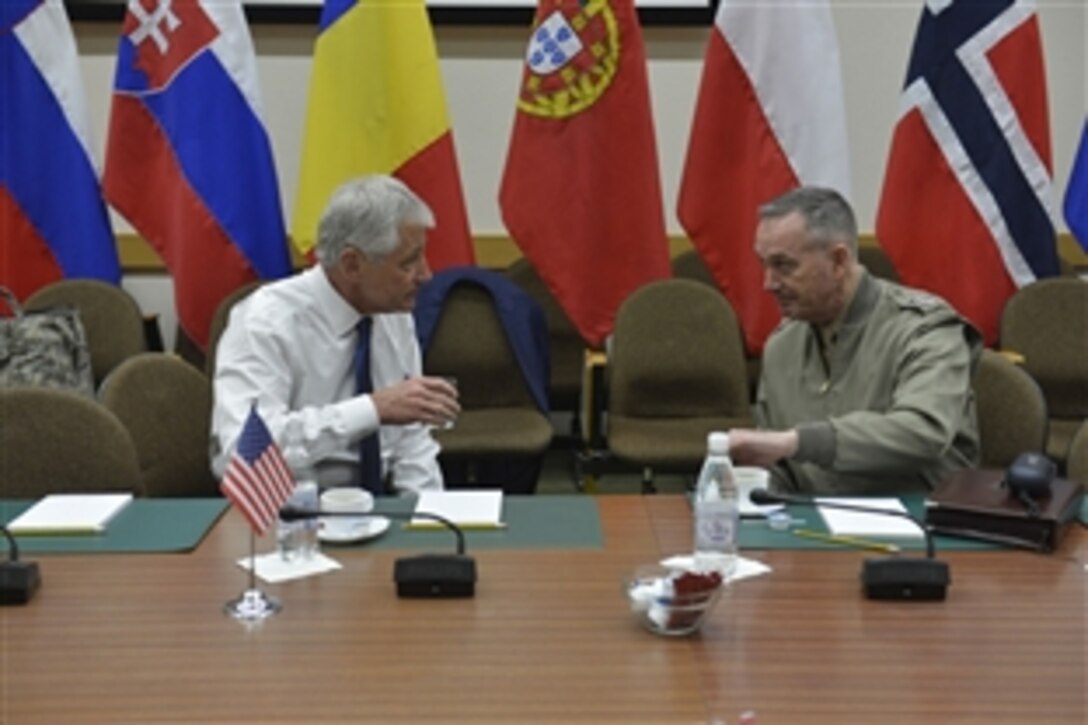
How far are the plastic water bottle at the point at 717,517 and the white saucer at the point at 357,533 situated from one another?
61 cm

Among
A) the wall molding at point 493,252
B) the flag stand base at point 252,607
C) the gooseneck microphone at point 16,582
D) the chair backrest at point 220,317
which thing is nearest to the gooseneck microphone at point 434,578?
the flag stand base at point 252,607

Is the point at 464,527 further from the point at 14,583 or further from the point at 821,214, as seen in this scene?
the point at 821,214

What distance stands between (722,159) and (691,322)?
74 cm

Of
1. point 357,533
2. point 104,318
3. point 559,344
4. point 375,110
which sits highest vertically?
point 375,110

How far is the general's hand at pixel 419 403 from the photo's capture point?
2.74m

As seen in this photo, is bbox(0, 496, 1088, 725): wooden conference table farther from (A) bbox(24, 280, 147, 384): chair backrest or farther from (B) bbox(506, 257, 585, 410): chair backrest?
(B) bbox(506, 257, 585, 410): chair backrest

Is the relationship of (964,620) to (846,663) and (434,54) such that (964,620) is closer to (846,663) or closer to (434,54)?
(846,663)

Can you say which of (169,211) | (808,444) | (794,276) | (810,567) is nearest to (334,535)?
(810,567)

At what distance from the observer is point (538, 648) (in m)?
1.80

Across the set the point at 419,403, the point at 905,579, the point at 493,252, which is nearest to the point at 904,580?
the point at 905,579

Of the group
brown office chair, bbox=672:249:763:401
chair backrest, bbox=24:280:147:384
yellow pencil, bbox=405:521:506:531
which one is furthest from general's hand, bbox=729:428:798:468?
chair backrest, bbox=24:280:147:384

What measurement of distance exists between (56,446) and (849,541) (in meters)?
1.72

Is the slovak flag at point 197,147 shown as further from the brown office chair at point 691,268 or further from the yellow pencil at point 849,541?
the yellow pencil at point 849,541

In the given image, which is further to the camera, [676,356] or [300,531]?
[676,356]
